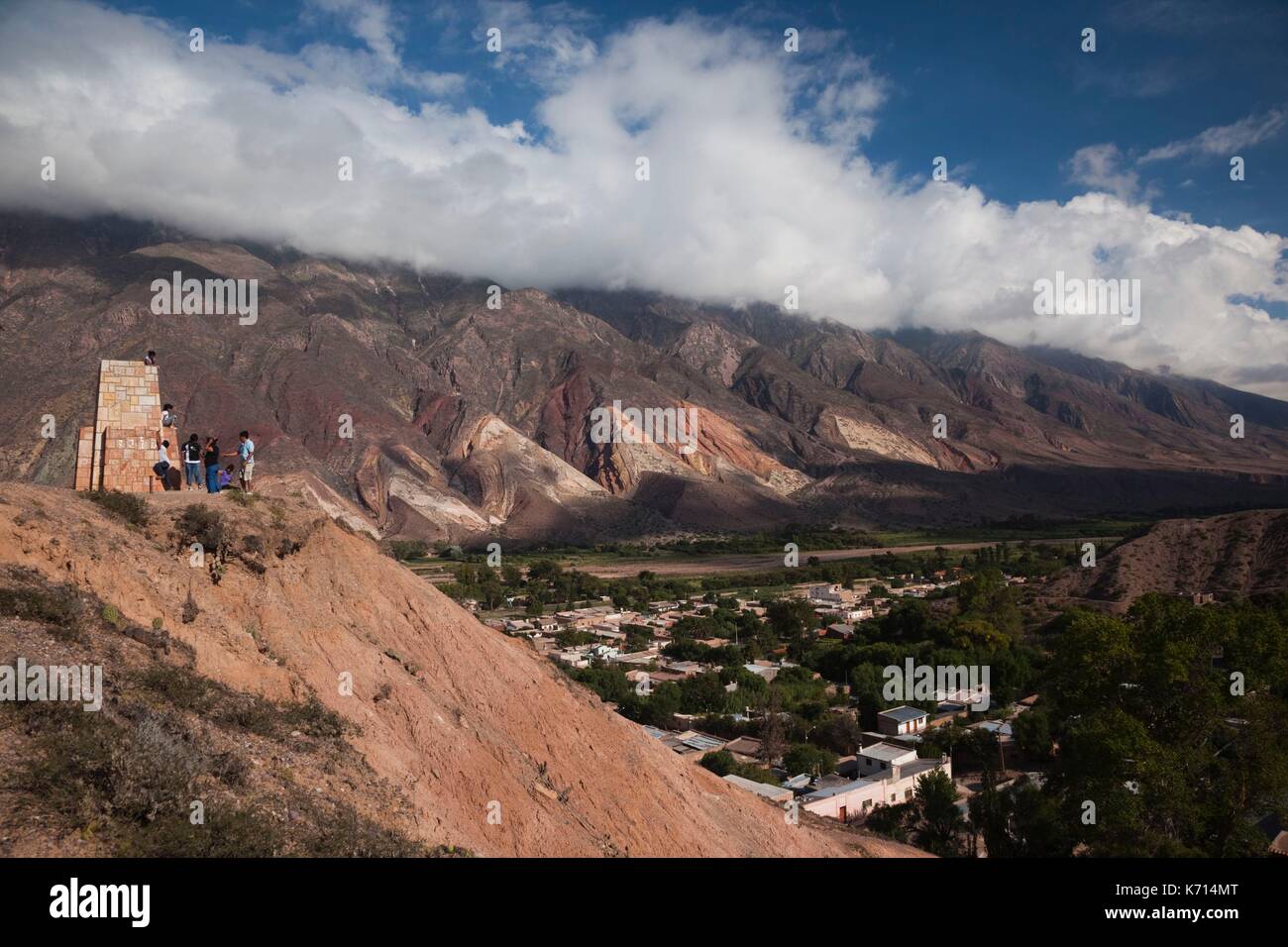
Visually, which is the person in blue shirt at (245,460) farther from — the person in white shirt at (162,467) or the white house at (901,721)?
the white house at (901,721)

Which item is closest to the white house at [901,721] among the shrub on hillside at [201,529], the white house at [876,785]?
the white house at [876,785]

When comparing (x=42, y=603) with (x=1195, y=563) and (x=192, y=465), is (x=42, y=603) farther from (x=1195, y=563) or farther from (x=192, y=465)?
(x=1195, y=563)

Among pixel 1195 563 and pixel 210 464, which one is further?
pixel 1195 563

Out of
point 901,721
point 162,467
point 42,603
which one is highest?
point 162,467

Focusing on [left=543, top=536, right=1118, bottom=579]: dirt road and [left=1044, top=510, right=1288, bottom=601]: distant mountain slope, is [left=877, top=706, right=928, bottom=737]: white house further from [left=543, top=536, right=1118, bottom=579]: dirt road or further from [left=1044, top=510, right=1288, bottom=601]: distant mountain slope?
[left=543, top=536, right=1118, bottom=579]: dirt road

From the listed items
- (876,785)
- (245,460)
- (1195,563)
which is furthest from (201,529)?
(1195,563)
